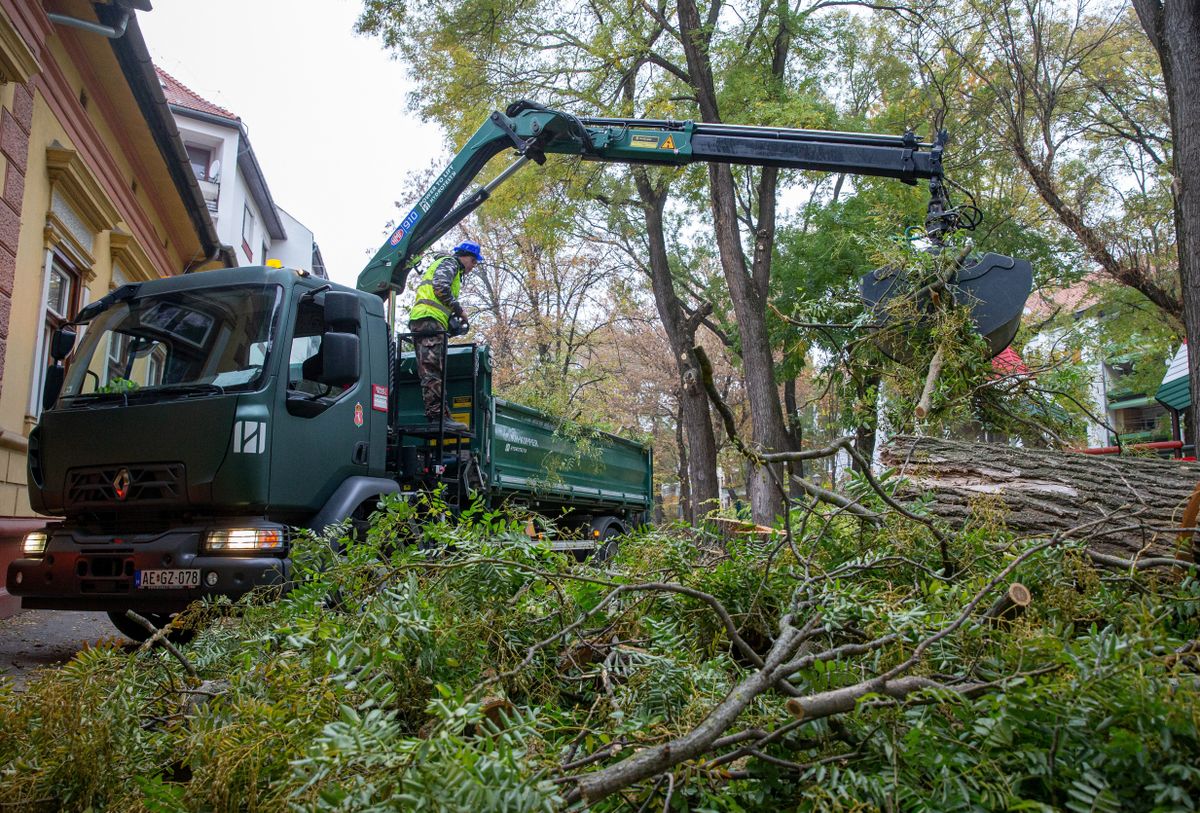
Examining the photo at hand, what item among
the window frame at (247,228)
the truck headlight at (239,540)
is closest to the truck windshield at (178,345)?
the truck headlight at (239,540)

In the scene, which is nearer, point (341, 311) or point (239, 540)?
point (239, 540)

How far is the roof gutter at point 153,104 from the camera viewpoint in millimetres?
9094

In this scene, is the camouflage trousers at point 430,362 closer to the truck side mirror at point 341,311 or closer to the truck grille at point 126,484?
the truck side mirror at point 341,311

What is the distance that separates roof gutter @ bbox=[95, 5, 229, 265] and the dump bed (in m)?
4.83

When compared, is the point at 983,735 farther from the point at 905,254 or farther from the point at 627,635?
the point at 905,254

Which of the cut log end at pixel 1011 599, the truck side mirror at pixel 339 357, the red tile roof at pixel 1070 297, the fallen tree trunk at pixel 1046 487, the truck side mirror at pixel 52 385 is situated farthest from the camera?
the red tile roof at pixel 1070 297

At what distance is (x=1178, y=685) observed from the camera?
1407mm

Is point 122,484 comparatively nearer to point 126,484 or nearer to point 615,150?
point 126,484

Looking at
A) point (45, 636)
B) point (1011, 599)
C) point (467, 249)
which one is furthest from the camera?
point (467, 249)

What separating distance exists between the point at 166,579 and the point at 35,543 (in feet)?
4.73

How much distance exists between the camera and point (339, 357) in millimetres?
5469

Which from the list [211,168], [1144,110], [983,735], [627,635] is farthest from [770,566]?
[211,168]

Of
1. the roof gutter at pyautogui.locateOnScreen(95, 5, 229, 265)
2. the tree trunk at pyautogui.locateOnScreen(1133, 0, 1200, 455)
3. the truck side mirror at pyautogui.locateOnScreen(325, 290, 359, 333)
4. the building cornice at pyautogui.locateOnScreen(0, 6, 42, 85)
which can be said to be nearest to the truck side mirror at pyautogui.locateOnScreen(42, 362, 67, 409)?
the truck side mirror at pyautogui.locateOnScreen(325, 290, 359, 333)

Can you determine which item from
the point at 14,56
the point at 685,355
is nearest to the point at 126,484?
the point at 14,56
